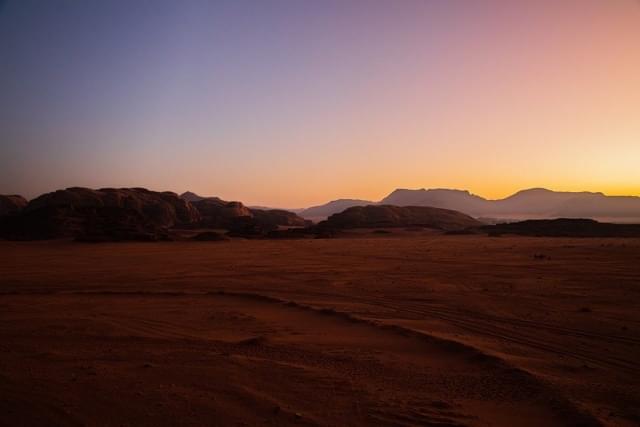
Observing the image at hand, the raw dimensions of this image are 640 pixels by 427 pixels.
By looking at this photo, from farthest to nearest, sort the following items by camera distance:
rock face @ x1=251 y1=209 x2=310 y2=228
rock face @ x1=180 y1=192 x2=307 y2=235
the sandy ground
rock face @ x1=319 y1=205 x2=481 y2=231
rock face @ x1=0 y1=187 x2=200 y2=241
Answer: rock face @ x1=251 y1=209 x2=310 y2=228 → rock face @ x1=319 y1=205 x2=481 y2=231 → rock face @ x1=180 y1=192 x2=307 y2=235 → rock face @ x1=0 y1=187 x2=200 y2=241 → the sandy ground

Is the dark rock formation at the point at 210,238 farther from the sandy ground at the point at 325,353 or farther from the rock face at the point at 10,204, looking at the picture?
the rock face at the point at 10,204

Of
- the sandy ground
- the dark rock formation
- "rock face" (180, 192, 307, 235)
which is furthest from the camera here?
"rock face" (180, 192, 307, 235)

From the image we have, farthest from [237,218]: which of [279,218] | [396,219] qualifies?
[279,218]

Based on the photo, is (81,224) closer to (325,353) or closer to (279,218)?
(325,353)

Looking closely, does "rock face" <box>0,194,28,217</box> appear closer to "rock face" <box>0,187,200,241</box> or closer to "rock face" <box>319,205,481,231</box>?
"rock face" <box>0,187,200,241</box>

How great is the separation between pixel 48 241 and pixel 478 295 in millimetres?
32826

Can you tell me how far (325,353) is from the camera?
6.12 metres

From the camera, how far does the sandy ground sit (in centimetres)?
432

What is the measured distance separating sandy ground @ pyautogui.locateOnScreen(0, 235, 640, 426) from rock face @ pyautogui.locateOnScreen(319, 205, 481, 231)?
142ft

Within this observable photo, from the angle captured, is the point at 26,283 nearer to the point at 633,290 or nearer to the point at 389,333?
the point at 389,333

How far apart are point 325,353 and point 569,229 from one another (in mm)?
42619

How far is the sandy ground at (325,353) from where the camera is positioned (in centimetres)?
432

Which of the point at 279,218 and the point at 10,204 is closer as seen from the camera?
the point at 10,204

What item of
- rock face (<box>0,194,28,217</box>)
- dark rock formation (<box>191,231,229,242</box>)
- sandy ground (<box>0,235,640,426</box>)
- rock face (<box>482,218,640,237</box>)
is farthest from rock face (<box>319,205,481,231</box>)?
rock face (<box>0,194,28,217</box>)
